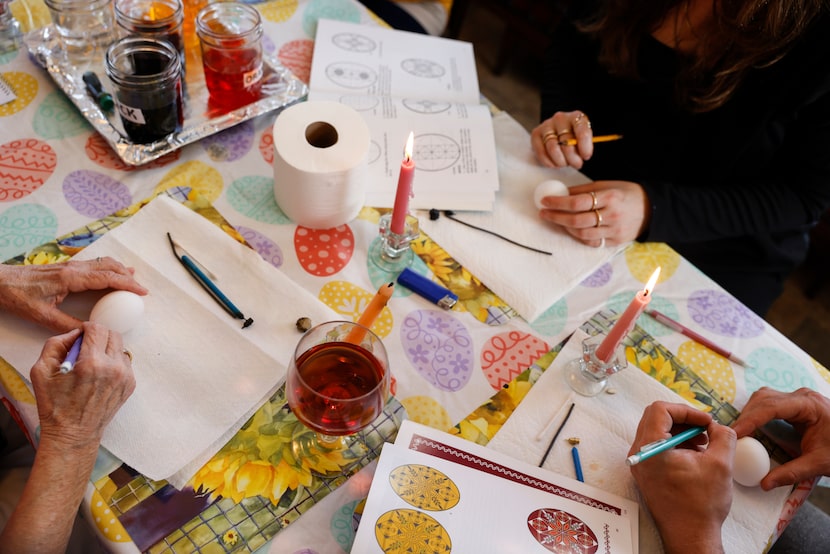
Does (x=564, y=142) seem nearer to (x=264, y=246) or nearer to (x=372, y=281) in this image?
(x=372, y=281)

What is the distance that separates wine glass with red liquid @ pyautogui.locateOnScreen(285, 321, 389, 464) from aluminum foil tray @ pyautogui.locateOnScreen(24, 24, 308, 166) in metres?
0.50

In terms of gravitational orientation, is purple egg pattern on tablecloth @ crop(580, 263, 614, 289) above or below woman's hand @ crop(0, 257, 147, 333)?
above

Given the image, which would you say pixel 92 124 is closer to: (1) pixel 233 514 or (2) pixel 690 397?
(1) pixel 233 514

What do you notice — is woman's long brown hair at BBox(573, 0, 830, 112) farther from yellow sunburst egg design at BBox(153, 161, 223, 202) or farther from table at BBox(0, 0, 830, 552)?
yellow sunburst egg design at BBox(153, 161, 223, 202)

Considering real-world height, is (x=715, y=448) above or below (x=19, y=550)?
above

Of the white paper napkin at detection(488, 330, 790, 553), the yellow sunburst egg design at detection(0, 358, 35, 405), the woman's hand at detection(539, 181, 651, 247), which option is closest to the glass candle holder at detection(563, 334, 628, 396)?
the white paper napkin at detection(488, 330, 790, 553)

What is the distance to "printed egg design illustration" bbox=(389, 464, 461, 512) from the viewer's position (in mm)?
717

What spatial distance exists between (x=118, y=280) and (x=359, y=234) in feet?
1.17

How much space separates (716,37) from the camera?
113cm

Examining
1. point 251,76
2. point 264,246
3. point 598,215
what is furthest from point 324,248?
point 598,215

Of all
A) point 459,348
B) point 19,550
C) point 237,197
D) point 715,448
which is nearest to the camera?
point 19,550

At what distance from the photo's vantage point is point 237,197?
100 cm

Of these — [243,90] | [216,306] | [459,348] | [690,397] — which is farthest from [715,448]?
[243,90]

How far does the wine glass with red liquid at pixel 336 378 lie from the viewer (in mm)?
677
